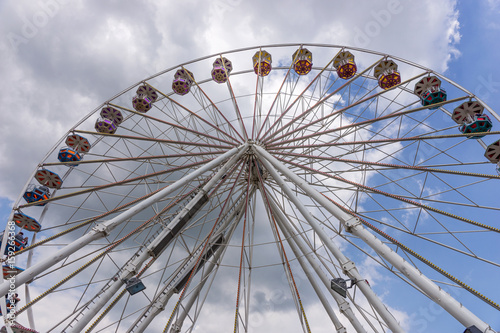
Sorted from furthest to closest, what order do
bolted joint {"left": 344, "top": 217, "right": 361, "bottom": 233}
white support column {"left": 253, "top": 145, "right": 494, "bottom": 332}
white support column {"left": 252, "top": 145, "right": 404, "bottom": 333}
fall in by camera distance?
bolted joint {"left": 344, "top": 217, "right": 361, "bottom": 233} < white support column {"left": 252, "top": 145, "right": 404, "bottom": 333} < white support column {"left": 253, "top": 145, "right": 494, "bottom": 332}

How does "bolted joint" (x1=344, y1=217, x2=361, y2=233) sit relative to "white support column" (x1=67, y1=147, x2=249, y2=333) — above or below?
below

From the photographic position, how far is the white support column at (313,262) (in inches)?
498

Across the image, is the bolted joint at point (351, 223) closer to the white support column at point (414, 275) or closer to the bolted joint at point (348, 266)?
the white support column at point (414, 275)

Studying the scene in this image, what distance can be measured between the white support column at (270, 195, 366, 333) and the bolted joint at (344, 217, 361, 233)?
16.9ft

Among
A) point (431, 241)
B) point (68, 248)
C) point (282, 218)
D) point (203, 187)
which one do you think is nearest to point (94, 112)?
point (203, 187)

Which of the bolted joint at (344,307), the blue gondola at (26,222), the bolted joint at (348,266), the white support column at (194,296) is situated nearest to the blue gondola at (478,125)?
the bolted joint at (348,266)

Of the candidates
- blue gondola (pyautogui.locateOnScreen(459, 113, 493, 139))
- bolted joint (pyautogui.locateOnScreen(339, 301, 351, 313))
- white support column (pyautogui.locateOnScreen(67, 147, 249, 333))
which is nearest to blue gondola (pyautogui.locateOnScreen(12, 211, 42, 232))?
white support column (pyautogui.locateOnScreen(67, 147, 249, 333))

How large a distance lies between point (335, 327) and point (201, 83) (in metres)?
17.6

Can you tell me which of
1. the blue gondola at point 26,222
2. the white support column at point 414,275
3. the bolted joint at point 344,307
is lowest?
the white support column at point 414,275

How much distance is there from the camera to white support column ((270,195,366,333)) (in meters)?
12.6

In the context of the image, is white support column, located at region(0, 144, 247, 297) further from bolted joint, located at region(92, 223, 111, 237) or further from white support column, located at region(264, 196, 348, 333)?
white support column, located at region(264, 196, 348, 333)

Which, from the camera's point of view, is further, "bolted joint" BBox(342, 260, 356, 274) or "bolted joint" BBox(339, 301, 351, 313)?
"bolted joint" BBox(339, 301, 351, 313)

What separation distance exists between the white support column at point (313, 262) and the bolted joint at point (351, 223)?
5142mm

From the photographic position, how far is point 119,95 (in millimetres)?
18375
